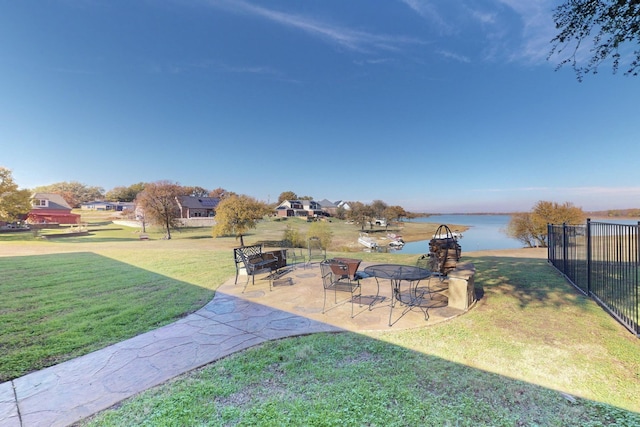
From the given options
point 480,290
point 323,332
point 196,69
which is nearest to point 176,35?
point 196,69

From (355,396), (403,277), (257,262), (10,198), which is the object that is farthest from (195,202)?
(355,396)

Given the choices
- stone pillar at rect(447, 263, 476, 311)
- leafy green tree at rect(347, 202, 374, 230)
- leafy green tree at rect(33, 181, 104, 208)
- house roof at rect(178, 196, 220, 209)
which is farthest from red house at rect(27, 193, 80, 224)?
stone pillar at rect(447, 263, 476, 311)

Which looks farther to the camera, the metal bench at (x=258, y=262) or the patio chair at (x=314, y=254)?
the patio chair at (x=314, y=254)

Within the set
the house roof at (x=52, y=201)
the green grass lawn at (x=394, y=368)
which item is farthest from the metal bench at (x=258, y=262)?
the house roof at (x=52, y=201)

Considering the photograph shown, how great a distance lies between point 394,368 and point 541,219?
85.4ft

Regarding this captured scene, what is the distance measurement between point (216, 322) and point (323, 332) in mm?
1848

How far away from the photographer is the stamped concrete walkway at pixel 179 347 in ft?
7.73

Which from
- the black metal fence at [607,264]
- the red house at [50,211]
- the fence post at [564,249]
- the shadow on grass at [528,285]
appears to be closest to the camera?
the black metal fence at [607,264]

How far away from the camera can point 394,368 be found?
281 cm

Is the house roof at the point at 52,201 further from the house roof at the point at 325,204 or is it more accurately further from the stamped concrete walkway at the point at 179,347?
the house roof at the point at 325,204

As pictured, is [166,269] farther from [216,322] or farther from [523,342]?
[523,342]

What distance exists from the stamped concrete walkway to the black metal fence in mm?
2632

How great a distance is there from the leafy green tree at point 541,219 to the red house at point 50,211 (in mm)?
59122

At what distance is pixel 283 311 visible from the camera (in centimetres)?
464
